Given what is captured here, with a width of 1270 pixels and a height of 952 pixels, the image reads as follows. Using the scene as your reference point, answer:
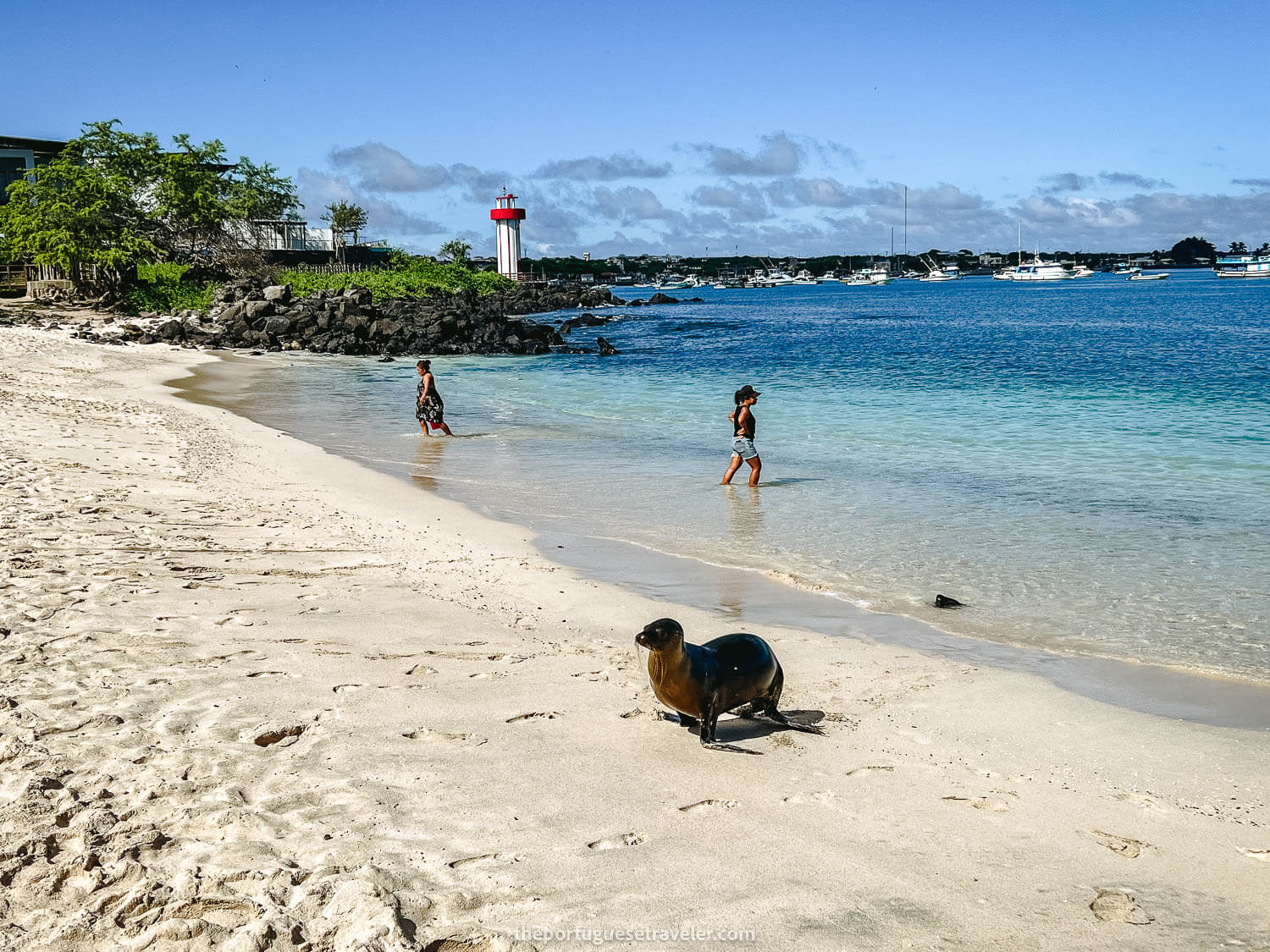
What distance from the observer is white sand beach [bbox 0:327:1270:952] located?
10.6ft

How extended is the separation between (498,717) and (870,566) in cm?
533

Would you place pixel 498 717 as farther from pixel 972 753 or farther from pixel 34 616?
pixel 34 616

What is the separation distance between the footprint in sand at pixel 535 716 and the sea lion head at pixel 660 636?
2.57ft

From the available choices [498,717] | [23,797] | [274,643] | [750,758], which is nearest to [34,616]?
[274,643]

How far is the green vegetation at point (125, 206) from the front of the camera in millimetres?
44375

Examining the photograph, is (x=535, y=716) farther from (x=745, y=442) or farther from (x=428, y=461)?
(x=428, y=461)

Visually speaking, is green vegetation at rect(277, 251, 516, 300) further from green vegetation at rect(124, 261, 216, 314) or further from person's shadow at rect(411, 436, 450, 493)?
person's shadow at rect(411, 436, 450, 493)

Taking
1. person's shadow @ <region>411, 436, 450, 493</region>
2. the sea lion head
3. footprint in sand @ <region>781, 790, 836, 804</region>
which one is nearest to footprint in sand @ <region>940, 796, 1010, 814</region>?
footprint in sand @ <region>781, 790, 836, 804</region>

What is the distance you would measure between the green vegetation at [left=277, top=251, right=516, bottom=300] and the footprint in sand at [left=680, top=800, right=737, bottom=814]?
55253 millimetres

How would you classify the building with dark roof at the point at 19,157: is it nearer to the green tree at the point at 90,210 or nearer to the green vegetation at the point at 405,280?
the green tree at the point at 90,210

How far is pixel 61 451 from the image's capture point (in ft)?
39.7

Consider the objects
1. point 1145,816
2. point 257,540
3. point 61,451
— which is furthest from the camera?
point 61,451

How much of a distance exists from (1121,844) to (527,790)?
8.18 feet

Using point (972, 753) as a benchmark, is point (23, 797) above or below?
above
